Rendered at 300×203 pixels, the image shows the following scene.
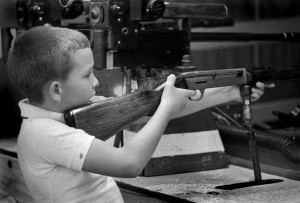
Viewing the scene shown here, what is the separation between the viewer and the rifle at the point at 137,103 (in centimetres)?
140

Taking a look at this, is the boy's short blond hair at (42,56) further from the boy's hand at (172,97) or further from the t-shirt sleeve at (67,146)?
the boy's hand at (172,97)

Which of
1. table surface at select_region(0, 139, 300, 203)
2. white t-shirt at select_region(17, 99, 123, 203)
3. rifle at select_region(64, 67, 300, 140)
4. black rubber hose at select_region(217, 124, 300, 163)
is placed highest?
rifle at select_region(64, 67, 300, 140)

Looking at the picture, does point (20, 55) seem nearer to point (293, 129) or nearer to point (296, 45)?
point (293, 129)

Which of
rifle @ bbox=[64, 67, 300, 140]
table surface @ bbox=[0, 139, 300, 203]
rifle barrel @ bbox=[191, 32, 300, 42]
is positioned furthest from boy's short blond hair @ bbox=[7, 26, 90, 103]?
rifle barrel @ bbox=[191, 32, 300, 42]

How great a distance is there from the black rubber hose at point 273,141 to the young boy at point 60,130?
65 cm

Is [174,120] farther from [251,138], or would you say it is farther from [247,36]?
[247,36]

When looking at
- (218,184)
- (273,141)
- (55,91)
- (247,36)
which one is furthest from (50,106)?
(247,36)

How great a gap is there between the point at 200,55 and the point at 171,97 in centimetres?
148

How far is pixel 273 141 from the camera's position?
202 centimetres

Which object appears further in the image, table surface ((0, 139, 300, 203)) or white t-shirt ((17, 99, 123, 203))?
table surface ((0, 139, 300, 203))

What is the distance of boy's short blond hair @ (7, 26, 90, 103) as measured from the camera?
4.58 ft

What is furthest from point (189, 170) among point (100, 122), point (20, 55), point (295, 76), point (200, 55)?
point (200, 55)

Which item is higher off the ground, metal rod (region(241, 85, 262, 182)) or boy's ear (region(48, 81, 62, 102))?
boy's ear (region(48, 81, 62, 102))

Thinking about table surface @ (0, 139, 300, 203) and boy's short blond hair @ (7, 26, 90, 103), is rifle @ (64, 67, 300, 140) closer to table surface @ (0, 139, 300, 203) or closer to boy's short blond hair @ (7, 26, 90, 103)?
boy's short blond hair @ (7, 26, 90, 103)
